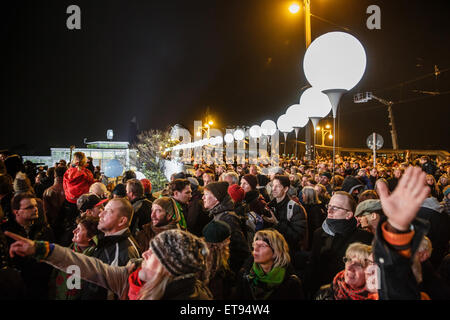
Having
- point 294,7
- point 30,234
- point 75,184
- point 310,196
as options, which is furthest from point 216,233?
point 294,7

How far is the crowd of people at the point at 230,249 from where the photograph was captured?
→ 135cm

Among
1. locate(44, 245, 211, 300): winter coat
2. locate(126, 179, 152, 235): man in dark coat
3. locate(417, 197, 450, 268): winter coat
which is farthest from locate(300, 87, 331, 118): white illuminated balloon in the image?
locate(44, 245, 211, 300): winter coat

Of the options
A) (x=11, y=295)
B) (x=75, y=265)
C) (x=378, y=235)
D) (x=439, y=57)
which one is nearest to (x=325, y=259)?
(x=378, y=235)

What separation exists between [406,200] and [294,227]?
2934 millimetres

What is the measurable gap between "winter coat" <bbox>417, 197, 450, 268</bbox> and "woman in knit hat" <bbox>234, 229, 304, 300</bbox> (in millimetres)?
2602

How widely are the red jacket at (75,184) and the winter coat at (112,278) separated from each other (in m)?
3.54

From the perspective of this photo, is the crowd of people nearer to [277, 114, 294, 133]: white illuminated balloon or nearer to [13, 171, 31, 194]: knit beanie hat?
[13, 171, 31, 194]: knit beanie hat

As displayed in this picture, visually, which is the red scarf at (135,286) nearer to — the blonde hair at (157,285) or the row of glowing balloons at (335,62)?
the blonde hair at (157,285)

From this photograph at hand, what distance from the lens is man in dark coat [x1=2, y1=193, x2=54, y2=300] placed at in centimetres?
271

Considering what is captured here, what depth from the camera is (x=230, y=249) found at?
3.21 m

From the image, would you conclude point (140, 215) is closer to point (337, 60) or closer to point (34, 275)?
point (34, 275)

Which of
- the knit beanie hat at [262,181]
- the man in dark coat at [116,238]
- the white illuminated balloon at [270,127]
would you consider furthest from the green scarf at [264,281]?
the white illuminated balloon at [270,127]

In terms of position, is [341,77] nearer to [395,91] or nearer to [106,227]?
[106,227]
